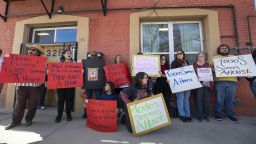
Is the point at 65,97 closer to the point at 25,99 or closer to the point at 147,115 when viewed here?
the point at 25,99

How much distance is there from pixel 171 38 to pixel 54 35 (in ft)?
13.8

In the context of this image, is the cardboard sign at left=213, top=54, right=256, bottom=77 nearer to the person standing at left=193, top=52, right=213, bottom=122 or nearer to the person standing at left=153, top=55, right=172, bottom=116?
the person standing at left=193, top=52, right=213, bottom=122

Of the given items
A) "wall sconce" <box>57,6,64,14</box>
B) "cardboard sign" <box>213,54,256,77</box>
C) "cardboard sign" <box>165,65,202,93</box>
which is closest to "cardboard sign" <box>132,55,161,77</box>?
"cardboard sign" <box>165,65,202,93</box>

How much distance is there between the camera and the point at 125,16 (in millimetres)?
6910

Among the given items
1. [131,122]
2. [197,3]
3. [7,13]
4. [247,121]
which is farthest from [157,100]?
[7,13]

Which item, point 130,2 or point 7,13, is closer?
point 130,2

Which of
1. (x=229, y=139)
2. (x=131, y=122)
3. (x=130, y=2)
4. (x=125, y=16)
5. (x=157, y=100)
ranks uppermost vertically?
(x=130, y=2)

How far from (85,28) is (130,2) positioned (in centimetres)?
177

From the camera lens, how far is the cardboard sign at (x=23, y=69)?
448 centimetres

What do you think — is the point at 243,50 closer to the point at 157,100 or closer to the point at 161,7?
the point at 161,7

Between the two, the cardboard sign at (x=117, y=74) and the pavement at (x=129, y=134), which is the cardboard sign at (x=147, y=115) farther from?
the cardboard sign at (x=117, y=74)

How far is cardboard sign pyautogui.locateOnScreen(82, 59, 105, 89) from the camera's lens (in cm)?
568

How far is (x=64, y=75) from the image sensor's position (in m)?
5.09

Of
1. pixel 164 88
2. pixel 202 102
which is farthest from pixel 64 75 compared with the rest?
pixel 202 102
